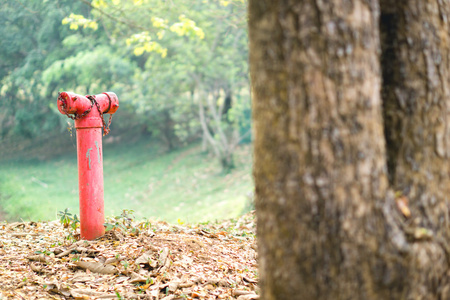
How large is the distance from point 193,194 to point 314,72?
38.5 feet

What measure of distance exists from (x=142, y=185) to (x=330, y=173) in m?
13.1

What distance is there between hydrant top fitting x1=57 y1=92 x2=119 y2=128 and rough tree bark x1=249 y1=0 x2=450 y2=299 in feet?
8.40

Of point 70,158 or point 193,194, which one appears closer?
point 193,194

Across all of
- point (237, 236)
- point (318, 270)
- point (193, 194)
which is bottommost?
point (193, 194)

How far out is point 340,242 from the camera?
54.9 inches

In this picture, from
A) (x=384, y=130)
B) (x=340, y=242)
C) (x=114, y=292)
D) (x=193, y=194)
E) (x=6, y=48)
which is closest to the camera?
(x=340, y=242)

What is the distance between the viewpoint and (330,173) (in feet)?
4.55

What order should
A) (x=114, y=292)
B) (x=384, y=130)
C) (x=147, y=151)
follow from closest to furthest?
(x=384, y=130) → (x=114, y=292) → (x=147, y=151)

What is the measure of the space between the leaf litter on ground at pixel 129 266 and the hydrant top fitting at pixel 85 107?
106 centimetres

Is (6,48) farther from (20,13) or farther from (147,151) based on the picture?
(147,151)

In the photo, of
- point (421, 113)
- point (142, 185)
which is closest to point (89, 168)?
point (421, 113)

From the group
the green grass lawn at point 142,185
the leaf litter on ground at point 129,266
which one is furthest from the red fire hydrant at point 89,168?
the green grass lawn at point 142,185

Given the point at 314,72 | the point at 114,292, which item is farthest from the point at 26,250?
the point at 314,72

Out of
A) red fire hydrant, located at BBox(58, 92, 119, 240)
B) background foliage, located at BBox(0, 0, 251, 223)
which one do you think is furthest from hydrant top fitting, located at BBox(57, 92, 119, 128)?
background foliage, located at BBox(0, 0, 251, 223)
